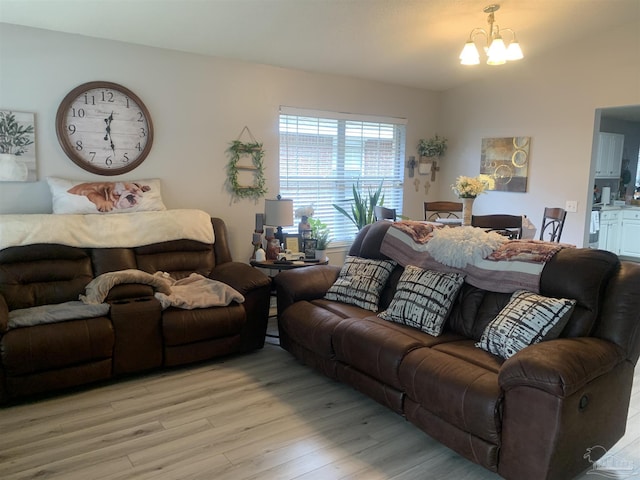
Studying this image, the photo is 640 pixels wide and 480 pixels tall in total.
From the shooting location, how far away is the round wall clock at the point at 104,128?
355 cm

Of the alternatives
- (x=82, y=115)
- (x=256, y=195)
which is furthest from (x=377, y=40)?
(x=82, y=115)

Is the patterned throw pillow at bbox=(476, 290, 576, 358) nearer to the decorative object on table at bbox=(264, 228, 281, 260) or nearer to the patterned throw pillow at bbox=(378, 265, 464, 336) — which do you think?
the patterned throw pillow at bbox=(378, 265, 464, 336)

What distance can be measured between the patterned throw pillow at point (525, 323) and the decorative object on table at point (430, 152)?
3661 millimetres

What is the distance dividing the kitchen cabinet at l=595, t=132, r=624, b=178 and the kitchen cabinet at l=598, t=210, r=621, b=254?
640mm

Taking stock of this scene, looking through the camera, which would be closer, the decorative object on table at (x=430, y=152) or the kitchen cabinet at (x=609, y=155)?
the decorative object on table at (x=430, y=152)

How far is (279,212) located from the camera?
395 cm

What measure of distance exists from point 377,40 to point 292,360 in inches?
115

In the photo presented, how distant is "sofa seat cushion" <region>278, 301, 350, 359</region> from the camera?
9.75 feet

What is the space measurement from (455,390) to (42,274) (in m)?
2.83

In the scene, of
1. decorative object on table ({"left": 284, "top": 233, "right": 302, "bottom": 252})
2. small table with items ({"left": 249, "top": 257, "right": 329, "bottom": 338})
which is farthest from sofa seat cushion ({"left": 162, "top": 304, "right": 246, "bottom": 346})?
decorative object on table ({"left": 284, "top": 233, "right": 302, "bottom": 252})

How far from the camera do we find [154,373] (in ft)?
10.7

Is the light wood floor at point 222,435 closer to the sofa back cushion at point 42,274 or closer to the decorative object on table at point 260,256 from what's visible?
the sofa back cushion at point 42,274

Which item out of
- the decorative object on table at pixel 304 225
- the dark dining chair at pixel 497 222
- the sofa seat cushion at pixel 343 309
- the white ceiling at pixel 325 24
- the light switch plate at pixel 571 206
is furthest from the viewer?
the light switch plate at pixel 571 206

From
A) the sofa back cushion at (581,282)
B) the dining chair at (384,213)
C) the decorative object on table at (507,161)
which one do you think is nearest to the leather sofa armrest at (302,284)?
the dining chair at (384,213)
